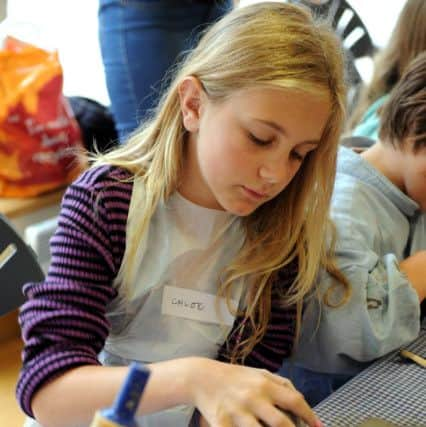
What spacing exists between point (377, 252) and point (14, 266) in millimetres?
619

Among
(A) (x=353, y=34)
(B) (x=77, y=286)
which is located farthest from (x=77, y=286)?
(A) (x=353, y=34)

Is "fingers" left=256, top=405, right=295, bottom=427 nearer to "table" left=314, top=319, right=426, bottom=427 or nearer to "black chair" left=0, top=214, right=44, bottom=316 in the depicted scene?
"table" left=314, top=319, right=426, bottom=427

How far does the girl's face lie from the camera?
3.01ft

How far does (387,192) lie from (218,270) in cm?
41

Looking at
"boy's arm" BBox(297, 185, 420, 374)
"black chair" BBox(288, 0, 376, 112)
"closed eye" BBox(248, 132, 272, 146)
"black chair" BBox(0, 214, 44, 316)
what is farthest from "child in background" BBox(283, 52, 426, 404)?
"black chair" BBox(288, 0, 376, 112)

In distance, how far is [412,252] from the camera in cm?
131

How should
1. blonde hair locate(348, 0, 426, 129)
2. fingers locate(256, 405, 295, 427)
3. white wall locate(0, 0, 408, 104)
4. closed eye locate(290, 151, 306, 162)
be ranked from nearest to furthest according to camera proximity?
fingers locate(256, 405, 295, 427)
closed eye locate(290, 151, 306, 162)
blonde hair locate(348, 0, 426, 129)
white wall locate(0, 0, 408, 104)

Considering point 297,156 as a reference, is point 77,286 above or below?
below

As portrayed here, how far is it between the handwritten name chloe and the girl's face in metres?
0.15

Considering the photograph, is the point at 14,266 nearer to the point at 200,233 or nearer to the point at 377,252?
the point at 200,233

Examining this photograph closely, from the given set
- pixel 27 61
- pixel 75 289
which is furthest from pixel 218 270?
pixel 27 61

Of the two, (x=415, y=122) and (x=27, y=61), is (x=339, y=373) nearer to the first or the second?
(x=415, y=122)

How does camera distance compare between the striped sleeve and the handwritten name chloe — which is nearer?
the striped sleeve

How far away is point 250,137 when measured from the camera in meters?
0.94
